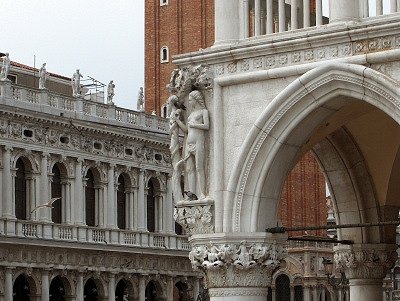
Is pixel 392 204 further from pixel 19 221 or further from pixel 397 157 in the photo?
pixel 19 221

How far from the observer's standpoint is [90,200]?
51.7m

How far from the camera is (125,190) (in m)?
53.8

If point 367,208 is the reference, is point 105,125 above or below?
above

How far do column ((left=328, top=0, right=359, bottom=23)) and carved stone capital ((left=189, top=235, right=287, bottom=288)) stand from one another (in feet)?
8.01

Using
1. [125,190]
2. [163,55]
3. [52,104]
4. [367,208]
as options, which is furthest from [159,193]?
[367,208]

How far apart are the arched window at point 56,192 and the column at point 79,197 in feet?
2.26

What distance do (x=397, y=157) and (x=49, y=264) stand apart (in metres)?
32.7

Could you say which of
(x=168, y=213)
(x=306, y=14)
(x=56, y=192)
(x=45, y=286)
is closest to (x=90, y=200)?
(x=56, y=192)

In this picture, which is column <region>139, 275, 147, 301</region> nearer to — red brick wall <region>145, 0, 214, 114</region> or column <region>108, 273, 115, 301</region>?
column <region>108, 273, 115, 301</region>

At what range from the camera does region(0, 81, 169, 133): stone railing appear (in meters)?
47.9

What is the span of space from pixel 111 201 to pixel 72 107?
4.08 metres

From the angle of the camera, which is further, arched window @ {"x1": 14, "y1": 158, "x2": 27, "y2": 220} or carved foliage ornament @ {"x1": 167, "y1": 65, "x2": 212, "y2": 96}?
arched window @ {"x1": 14, "y1": 158, "x2": 27, "y2": 220}

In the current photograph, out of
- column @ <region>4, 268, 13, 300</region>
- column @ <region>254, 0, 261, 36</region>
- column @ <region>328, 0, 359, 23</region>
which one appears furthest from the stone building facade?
column @ <region>328, 0, 359, 23</region>

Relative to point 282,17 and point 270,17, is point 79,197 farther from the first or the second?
point 282,17
